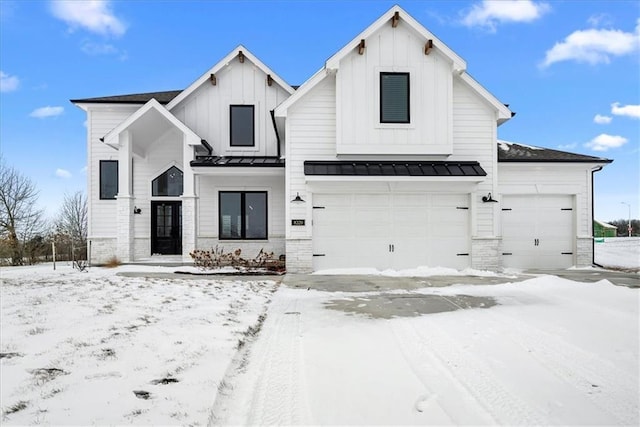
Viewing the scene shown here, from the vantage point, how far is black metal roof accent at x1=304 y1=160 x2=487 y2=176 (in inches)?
468

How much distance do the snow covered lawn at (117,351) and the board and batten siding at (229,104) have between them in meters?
8.59

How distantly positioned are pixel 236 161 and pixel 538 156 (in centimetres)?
1072

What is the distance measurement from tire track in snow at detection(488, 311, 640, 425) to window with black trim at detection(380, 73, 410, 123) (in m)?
8.44

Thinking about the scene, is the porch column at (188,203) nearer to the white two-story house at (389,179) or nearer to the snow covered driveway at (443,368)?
the white two-story house at (389,179)

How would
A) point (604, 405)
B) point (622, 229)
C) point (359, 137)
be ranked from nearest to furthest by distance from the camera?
point (604, 405), point (359, 137), point (622, 229)

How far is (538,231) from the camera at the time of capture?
1374 cm

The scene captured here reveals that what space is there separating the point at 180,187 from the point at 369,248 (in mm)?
8081

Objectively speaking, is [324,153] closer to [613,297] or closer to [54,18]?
[613,297]

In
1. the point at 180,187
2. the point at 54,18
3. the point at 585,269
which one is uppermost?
the point at 54,18

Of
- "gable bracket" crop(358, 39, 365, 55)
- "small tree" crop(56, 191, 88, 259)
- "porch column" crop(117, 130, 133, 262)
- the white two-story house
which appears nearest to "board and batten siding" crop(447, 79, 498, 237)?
the white two-story house

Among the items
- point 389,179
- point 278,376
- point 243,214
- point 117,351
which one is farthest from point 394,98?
point 117,351

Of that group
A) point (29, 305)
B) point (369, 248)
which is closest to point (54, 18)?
point (29, 305)

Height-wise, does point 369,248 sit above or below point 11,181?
below

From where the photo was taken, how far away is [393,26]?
12.3 metres
